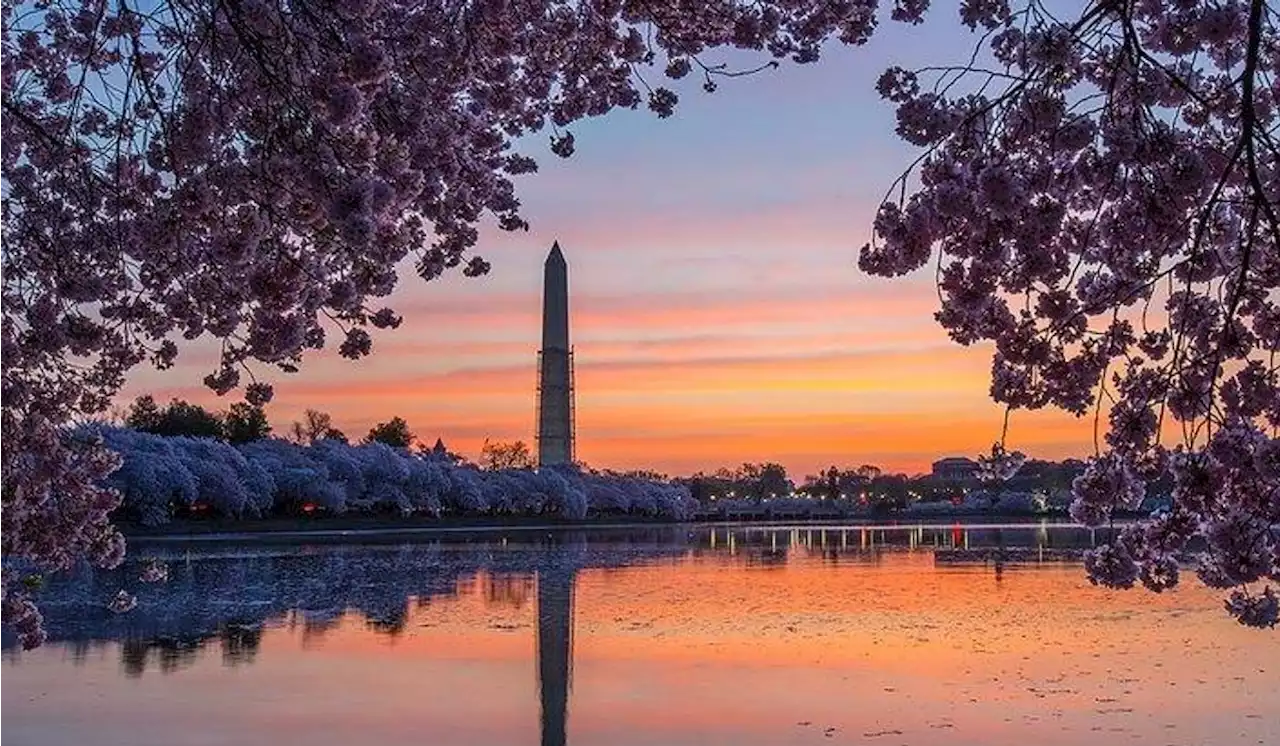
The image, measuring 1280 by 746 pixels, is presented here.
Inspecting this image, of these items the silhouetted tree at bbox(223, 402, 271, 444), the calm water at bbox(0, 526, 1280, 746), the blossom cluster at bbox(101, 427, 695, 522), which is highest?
the silhouetted tree at bbox(223, 402, 271, 444)

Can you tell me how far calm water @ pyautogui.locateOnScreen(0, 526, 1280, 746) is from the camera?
1209 centimetres

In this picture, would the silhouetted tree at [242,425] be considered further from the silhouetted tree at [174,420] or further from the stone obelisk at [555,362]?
the stone obelisk at [555,362]

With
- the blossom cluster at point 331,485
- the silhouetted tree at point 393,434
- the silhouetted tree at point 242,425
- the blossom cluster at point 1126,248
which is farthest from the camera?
the silhouetted tree at point 393,434

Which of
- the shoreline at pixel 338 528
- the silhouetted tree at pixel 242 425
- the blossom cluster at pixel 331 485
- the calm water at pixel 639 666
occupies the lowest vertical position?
the calm water at pixel 639 666

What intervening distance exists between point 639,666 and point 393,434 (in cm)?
9622

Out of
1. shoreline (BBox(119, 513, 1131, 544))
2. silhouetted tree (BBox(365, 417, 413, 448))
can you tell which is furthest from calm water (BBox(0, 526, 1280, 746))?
silhouetted tree (BBox(365, 417, 413, 448))

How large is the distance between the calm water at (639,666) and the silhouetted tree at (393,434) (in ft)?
267

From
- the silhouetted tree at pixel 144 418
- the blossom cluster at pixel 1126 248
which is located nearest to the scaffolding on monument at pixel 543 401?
the silhouetted tree at pixel 144 418

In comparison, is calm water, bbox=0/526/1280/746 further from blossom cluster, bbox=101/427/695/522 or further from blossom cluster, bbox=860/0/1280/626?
blossom cluster, bbox=101/427/695/522

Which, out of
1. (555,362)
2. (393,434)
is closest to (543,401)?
(555,362)

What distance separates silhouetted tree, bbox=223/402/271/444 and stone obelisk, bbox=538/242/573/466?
16703mm

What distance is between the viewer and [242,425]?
279 ft

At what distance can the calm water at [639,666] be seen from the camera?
12094mm

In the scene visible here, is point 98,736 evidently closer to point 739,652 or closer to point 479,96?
point 479,96
